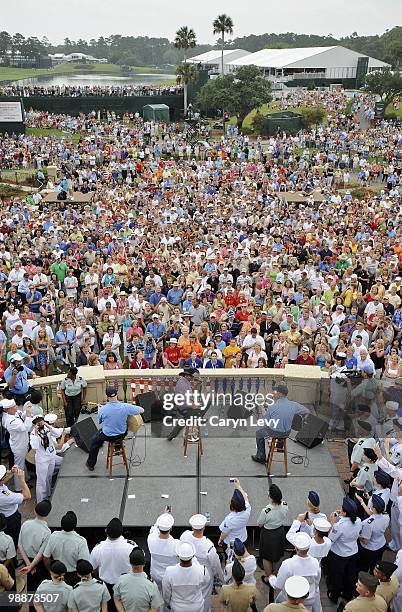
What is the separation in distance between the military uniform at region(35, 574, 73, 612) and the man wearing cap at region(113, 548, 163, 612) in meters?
0.47

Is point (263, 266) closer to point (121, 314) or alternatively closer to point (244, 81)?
point (121, 314)

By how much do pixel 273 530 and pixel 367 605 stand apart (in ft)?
5.23

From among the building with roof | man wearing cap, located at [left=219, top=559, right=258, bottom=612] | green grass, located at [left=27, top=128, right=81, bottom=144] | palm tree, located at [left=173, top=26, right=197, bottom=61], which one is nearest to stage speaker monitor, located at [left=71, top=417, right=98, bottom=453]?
man wearing cap, located at [left=219, top=559, right=258, bottom=612]

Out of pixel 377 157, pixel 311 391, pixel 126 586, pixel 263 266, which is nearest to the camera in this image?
pixel 126 586

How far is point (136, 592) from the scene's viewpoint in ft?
18.7

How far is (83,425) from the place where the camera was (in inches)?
368

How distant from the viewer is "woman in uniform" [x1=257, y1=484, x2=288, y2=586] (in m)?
6.93

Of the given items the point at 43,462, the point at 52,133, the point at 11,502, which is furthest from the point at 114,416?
the point at 52,133

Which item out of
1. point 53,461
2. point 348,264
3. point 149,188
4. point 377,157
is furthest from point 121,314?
point 377,157

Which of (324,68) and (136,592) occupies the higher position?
(324,68)

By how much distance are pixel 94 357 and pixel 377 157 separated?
34267 millimetres

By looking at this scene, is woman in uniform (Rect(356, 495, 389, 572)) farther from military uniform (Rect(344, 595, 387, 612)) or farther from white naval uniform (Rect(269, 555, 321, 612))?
military uniform (Rect(344, 595, 387, 612))

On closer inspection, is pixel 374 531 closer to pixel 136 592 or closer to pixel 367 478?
pixel 367 478

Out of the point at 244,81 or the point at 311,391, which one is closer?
the point at 311,391
